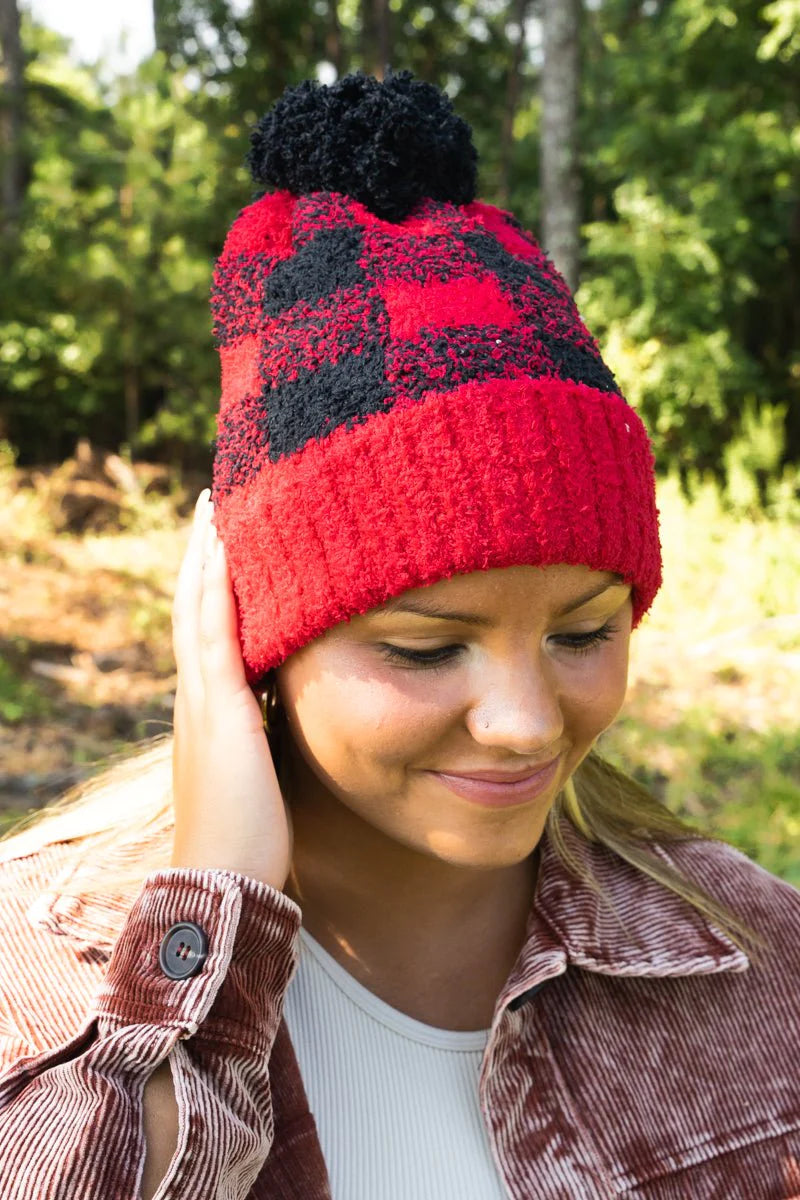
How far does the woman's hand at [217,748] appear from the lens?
1.50 metres

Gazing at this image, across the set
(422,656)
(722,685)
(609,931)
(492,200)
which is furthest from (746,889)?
(492,200)

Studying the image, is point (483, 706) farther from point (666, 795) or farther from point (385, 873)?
point (666, 795)

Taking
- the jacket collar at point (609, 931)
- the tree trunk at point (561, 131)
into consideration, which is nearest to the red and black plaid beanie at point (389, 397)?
the jacket collar at point (609, 931)

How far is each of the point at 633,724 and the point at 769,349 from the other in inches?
296

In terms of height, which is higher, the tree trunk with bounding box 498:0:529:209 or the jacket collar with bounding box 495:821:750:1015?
the tree trunk with bounding box 498:0:529:209

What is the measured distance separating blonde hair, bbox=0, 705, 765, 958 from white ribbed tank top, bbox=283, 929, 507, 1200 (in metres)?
0.31

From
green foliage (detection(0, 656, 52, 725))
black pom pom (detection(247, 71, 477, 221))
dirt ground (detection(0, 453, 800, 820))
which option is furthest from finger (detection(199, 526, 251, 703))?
green foliage (detection(0, 656, 52, 725))

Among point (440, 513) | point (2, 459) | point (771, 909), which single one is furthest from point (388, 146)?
point (2, 459)

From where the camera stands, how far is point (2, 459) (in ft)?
38.1

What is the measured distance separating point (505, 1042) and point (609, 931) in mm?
264

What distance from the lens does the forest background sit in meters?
5.89

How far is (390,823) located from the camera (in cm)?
156

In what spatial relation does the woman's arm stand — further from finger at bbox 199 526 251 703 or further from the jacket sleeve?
finger at bbox 199 526 251 703

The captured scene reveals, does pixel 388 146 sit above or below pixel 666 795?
above
